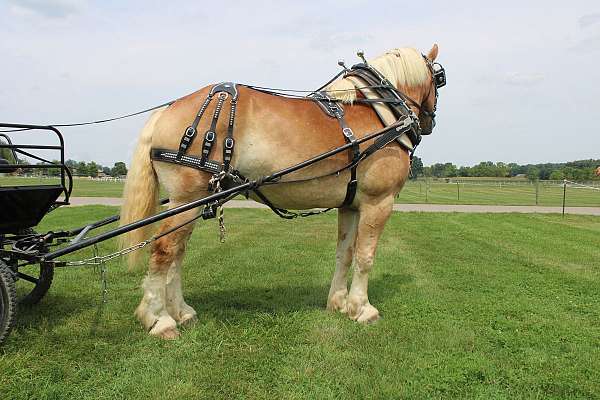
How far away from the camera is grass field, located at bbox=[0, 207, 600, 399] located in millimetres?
3502

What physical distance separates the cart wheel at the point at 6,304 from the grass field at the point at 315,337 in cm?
23

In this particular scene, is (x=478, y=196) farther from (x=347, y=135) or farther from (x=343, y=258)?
(x=347, y=135)

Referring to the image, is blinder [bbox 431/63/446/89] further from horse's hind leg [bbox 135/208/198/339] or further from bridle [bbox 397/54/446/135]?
horse's hind leg [bbox 135/208/198/339]

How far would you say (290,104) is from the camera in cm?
464

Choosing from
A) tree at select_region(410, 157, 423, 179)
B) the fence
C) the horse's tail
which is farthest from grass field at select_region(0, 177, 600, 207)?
the horse's tail

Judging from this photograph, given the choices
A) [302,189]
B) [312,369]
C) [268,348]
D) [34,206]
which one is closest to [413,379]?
[312,369]

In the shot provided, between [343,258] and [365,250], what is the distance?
462 millimetres

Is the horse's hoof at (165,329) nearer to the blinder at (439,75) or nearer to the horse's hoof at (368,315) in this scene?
the horse's hoof at (368,315)

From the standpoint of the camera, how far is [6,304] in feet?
12.2

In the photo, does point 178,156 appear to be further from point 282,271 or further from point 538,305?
point 538,305

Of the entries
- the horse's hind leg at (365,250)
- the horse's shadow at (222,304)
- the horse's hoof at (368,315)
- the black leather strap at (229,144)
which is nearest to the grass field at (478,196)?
the horse's shadow at (222,304)

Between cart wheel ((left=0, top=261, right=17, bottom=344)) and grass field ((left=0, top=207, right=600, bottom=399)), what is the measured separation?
0.23 m

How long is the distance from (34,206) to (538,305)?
551 centimetres

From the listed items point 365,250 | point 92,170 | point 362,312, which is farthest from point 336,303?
point 92,170
